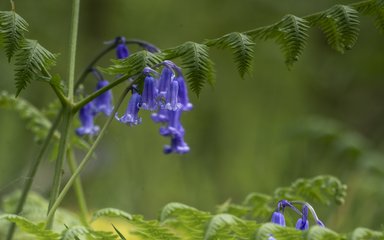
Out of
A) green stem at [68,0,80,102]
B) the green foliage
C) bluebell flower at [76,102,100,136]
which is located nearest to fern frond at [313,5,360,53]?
green stem at [68,0,80,102]

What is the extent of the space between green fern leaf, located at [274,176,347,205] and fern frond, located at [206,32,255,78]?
0.48 meters

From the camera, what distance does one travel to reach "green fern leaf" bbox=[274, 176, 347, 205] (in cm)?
193

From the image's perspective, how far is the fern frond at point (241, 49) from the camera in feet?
5.23

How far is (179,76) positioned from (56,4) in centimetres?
452

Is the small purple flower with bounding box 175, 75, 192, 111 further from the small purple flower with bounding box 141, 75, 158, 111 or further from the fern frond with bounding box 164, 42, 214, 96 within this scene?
the fern frond with bounding box 164, 42, 214, 96

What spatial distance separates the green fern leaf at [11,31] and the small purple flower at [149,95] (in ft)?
1.03

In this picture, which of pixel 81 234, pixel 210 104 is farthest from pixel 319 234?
pixel 210 104

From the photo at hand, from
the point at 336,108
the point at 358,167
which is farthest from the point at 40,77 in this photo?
the point at 336,108

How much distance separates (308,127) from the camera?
4250mm

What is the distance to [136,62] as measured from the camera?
160cm

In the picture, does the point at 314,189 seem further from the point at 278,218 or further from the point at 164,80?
the point at 164,80

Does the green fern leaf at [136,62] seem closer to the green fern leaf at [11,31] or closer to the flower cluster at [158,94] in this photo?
the flower cluster at [158,94]

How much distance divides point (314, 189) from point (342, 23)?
514 millimetres

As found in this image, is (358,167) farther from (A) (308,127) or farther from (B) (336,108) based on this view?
(B) (336,108)
